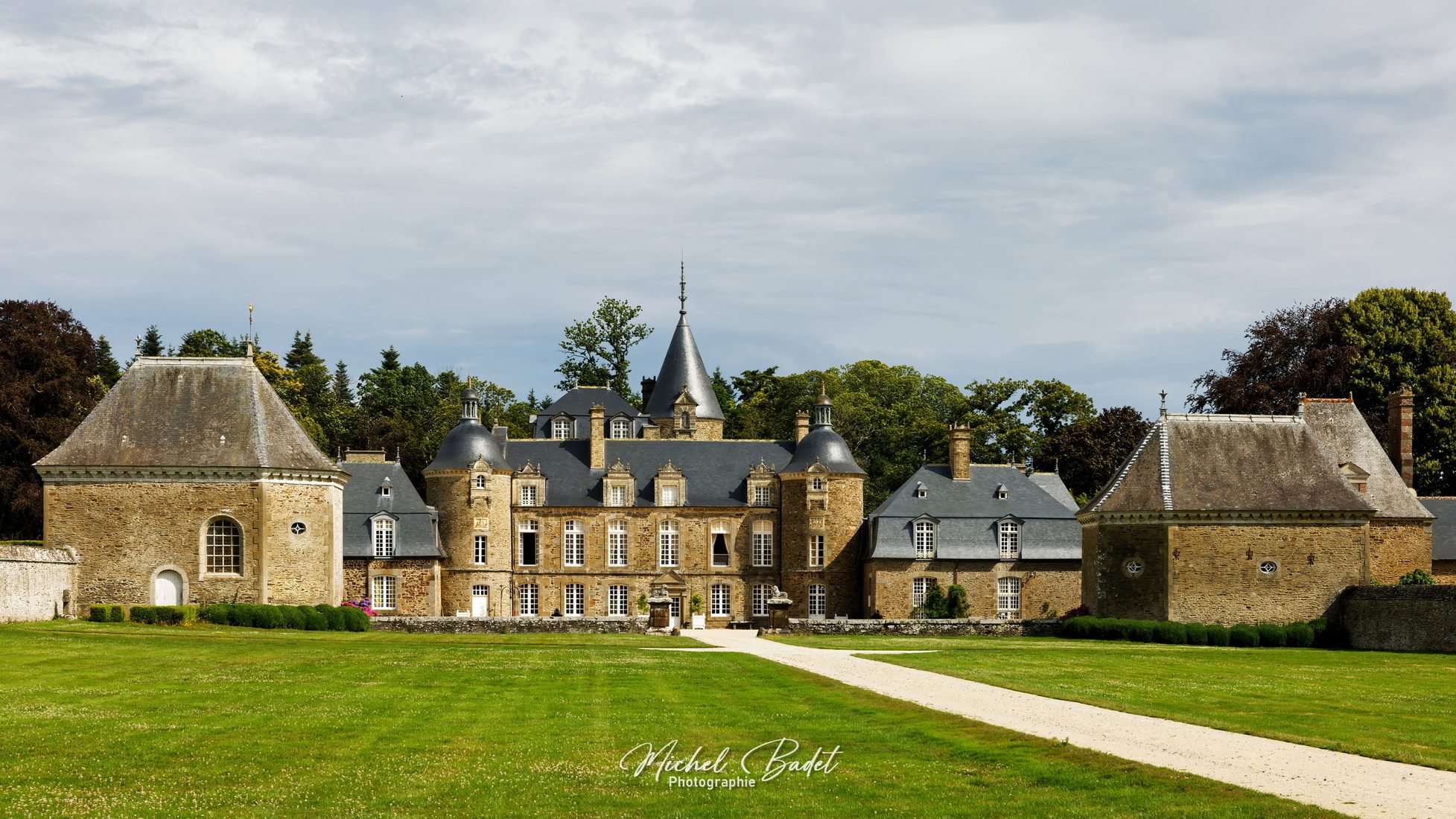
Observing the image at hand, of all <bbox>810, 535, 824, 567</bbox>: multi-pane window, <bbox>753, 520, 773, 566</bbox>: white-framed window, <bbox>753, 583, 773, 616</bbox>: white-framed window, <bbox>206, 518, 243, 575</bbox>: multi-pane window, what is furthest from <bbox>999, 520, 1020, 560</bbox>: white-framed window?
<bbox>206, 518, 243, 575</bbox>: multi-pane window

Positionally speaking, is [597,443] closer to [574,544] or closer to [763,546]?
[574,544]

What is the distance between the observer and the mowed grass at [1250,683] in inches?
669

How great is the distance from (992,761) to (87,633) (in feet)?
80.1

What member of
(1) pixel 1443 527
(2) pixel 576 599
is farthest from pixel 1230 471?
(2) pixel 576 599

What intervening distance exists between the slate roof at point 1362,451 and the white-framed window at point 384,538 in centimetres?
3149

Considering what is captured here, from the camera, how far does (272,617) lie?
38.2 meters

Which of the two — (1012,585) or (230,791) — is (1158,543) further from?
(230,791)

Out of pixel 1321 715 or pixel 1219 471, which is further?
pixel 1219 471

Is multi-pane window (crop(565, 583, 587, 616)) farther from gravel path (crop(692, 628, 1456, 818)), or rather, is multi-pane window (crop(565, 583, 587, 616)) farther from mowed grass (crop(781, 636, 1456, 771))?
gravel path (crop(692, 628, 1456, 818))

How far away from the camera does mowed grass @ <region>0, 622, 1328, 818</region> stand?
1200 cm

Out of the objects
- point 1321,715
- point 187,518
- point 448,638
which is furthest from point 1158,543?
point 187,518

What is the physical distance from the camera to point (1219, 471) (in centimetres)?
4338

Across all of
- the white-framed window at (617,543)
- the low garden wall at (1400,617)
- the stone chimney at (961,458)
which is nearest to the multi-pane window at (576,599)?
the white-framed window at (617,543)

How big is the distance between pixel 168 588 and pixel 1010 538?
2931cm
